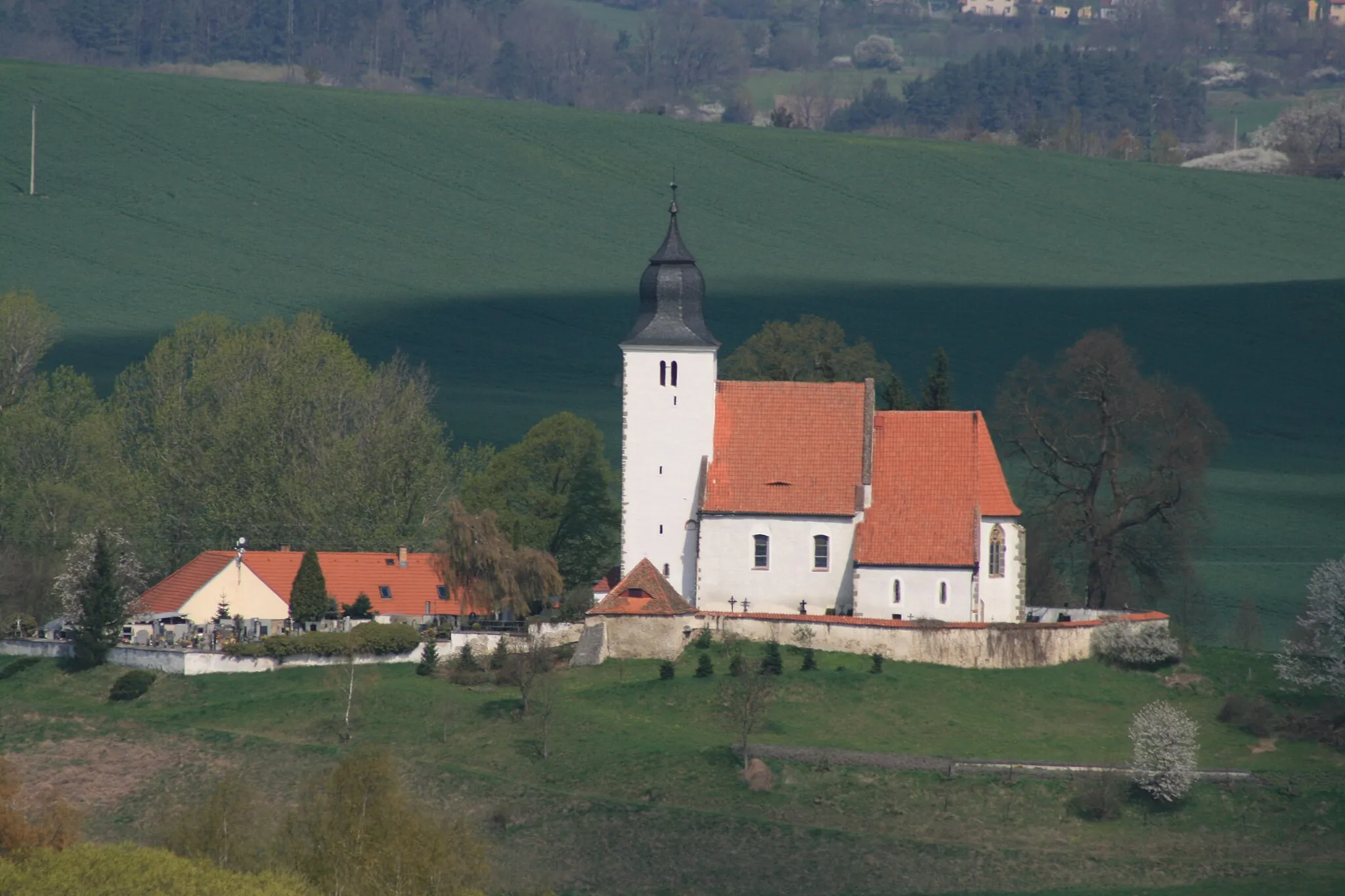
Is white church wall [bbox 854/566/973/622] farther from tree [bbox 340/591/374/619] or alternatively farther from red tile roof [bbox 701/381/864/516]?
tree [bbox 340/591/374/619]

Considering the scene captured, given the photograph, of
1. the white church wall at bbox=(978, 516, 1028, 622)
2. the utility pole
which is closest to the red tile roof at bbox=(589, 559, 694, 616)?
the white church wall at bbox=(978, 516, 1028, 622)

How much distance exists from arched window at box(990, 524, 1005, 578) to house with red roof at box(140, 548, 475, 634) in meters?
14.9

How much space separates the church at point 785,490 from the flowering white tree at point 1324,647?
844 centimetres

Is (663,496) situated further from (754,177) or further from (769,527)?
(754,177)

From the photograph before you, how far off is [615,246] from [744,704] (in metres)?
77.8

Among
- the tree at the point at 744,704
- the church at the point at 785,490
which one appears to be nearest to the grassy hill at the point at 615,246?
the church at the point at 785,490

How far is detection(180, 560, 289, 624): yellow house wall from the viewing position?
70.9 m

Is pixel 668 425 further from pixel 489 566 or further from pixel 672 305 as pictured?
pixel 489 566

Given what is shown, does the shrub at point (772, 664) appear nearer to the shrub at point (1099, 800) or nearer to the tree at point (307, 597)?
the shrub at point (1099, 800)

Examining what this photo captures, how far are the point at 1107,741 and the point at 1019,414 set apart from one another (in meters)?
17.3

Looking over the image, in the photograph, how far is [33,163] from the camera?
132375 millimetres

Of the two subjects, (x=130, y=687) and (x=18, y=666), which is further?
(x=18, y=666)

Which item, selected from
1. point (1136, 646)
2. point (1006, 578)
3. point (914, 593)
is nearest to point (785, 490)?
point (914, 593)

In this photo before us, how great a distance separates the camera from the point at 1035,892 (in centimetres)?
5241
